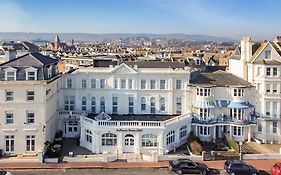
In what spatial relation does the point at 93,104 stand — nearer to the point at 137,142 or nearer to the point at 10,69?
the point at 137,142

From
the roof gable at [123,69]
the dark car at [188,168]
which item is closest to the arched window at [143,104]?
the roof gable at [123,69]

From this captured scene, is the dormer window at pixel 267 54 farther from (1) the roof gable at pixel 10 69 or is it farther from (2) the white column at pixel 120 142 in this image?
(1) the roof gable at pixel 10 69

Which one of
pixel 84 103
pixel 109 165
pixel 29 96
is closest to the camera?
pixel 109 165

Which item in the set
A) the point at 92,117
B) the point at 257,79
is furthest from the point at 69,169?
the point at 257,79

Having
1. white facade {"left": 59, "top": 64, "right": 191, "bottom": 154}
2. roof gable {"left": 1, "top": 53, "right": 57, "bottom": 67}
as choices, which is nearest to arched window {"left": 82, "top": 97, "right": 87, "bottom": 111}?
white facade {"left": 59, "top": 64, "right": 191, "bottom": 154}

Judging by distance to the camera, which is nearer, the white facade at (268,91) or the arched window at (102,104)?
the white facade at (268,91)

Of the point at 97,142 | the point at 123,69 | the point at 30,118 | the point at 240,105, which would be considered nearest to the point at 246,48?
the point at 240,105
